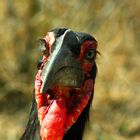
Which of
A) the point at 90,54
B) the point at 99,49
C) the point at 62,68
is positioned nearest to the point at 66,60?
the point at 62,68

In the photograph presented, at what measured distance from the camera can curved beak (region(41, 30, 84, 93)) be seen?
272 cm

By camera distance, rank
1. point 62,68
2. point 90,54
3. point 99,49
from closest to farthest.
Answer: point 62,68 < point 90,54 < point 99,49

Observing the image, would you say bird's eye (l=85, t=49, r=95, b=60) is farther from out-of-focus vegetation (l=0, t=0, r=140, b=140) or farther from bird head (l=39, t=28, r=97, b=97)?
out-of-focus vegetation (l=0, t=0, r=140, b=140)

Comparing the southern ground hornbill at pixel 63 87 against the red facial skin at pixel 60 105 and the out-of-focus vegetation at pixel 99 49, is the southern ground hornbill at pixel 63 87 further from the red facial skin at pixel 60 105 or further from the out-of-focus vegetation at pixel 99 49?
the out-of-focus vegetation at pixel 99 49

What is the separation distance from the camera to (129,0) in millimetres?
5715

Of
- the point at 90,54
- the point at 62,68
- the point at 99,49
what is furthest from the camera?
the point at 99,49

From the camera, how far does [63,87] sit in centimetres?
282

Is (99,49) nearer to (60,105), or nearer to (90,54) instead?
(90,54)

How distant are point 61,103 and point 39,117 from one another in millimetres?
105

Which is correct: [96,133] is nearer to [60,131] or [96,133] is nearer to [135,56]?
[135,56]

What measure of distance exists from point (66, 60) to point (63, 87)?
4.9 inches

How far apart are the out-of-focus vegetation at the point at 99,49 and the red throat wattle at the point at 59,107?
217cm

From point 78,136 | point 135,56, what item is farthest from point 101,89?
point 78,136

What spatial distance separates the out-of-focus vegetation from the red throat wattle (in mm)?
2171
